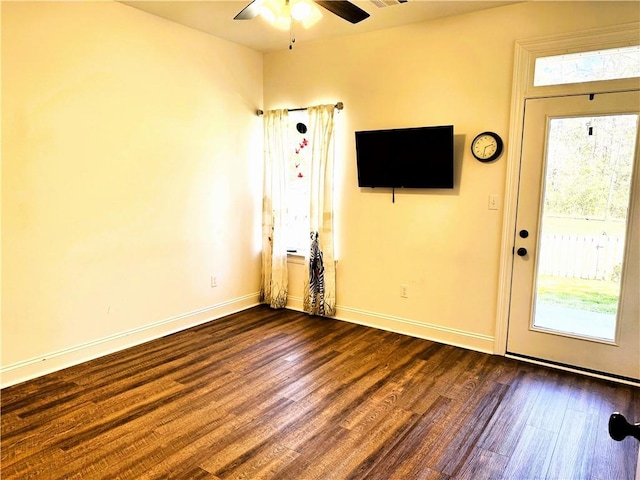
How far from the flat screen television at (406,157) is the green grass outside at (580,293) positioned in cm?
113

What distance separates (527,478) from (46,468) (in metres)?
2.40

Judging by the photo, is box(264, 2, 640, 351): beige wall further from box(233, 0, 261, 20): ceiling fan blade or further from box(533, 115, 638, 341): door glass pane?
box(233, 0, 261, 20): ceiling fan blade

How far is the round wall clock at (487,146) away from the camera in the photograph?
345 centimetres

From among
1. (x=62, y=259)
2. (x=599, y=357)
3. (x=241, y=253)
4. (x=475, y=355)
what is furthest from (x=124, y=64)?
(x=599, y=357)

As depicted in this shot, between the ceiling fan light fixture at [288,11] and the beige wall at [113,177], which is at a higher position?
the ceiling fan light fixture at [288,11]

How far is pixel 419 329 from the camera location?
4.01 m

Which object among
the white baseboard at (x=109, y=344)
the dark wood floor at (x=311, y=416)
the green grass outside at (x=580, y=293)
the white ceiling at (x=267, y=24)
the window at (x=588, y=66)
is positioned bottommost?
the dark wood floor at (x=311, y=416)

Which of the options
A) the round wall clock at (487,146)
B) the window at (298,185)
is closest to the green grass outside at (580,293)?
the round wall clock at (487,146)

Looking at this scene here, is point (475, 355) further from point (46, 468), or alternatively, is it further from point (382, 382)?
point (46, 468)

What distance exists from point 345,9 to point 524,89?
1.65m

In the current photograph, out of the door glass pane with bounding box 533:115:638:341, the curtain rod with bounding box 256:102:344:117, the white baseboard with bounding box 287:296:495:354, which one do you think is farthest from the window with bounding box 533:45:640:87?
the white baseboard with bounding box 287:296:495:354

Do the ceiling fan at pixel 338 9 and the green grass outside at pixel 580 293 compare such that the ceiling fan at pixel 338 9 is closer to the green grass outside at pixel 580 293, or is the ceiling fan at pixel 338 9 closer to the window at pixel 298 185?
the window at pixel 298 185

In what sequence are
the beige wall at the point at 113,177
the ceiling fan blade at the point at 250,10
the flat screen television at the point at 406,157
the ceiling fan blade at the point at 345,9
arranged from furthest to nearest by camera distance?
the flat screen television at the point at 406,157, the beige wall at the point at 113,177, the ceiling fan blade at the point at 250,10, the ceiling fan blade at the point at 345,9

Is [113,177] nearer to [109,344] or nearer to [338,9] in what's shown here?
[109,344]
